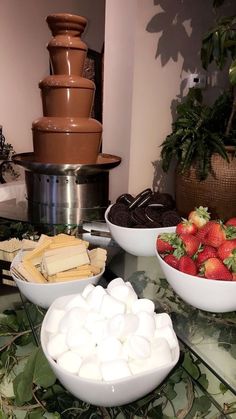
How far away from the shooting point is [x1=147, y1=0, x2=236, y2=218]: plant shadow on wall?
1.21 meters

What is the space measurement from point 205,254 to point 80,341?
0.91ft

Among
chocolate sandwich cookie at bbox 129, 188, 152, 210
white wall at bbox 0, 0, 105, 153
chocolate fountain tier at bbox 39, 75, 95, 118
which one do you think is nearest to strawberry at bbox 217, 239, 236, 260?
chocolate sandwich cookie at bbox 129, 188, 152, 210

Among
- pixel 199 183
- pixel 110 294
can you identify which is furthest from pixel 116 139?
pixel 110 294

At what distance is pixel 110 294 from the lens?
67 cm

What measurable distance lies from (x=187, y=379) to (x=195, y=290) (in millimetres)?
149

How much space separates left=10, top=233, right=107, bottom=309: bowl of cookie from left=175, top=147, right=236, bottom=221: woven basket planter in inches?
20.9

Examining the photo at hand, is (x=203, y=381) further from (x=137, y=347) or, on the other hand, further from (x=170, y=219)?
(x=170, y=219)

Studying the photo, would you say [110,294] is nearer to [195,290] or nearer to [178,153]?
[195,290]

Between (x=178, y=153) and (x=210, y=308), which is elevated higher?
(x=178, y=153)

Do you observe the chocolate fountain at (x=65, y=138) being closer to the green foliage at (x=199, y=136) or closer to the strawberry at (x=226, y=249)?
the green foliage at (x=199, y=136)

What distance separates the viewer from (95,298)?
2.14ft

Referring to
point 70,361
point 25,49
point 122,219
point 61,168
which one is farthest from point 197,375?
point 25,49

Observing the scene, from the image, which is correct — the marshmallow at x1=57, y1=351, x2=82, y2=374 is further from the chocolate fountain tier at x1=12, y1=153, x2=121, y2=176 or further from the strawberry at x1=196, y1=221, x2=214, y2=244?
the chocolate fountain tier at x1=12, y1=153, x2=121, y2=176

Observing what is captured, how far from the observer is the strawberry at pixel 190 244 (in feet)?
2.39
